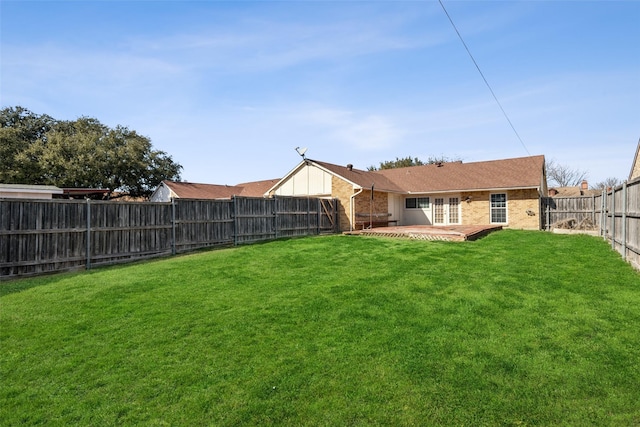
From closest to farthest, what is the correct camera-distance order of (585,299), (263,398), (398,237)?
(263,398) → (585,299) → (398,237)

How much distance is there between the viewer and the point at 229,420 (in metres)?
2.92

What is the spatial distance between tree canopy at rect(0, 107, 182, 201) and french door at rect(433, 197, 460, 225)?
28614mm

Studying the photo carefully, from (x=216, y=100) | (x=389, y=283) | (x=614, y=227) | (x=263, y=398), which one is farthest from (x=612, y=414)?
Answer: (x=216, y=100)

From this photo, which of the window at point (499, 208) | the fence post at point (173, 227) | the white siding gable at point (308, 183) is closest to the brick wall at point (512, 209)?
the window at point (499, 208)

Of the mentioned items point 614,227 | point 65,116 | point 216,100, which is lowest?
point 614,227

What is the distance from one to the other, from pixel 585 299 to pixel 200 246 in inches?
462

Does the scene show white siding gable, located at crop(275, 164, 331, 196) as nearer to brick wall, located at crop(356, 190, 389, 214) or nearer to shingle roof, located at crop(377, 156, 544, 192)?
brick wall, located at crop(356, 190, 389, 214)

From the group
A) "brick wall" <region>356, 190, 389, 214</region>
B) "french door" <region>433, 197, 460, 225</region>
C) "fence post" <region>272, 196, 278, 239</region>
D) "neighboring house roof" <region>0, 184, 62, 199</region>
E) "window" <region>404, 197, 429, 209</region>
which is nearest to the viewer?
"neighboring house roof" <region>0, 184, 62, 199</region>

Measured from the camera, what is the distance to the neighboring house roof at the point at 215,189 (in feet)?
104

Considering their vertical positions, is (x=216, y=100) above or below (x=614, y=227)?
above

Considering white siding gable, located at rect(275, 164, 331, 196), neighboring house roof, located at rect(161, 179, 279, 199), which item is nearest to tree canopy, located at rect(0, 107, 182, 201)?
neighboring house roof, located at rect(161, 179, 279, 199)

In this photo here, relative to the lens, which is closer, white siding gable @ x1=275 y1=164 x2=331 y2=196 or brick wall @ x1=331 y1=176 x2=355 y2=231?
brick wall @ x1=331 y1=176 x2=355 y2=231

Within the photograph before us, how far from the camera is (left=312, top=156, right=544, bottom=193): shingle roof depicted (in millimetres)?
20261

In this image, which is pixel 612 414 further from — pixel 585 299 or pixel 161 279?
pixel 161 279
